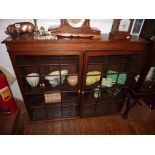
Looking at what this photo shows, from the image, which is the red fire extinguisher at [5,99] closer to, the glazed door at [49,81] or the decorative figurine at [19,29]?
the glazed door at [49,81]

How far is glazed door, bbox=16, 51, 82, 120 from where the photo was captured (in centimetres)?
140

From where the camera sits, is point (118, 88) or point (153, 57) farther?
point (118, 88)

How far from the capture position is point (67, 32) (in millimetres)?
1205

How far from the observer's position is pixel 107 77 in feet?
5.48

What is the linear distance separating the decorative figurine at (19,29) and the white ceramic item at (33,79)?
466 millimetres

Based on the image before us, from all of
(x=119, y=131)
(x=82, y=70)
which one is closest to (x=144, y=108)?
(x=119, y=131)

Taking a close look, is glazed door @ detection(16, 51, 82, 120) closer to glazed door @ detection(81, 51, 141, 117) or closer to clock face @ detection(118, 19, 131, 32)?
glazed door @ detection(81, 51, 141, 117)

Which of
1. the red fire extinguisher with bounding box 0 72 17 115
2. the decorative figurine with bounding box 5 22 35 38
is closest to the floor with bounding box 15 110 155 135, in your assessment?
the red fire extinguisher with bounding box 0 72 17 115

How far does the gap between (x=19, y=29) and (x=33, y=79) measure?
582mm

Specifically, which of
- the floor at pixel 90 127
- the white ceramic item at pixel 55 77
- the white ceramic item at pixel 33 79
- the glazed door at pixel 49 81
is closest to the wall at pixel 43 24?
the glazed door at pixel 49 81

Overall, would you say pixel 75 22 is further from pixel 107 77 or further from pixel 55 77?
pixel 107 77

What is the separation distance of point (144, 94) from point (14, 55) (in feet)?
5.36

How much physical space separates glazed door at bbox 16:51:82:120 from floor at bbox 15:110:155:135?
0.12m

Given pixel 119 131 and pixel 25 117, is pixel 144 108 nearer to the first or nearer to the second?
pixel 119 131
